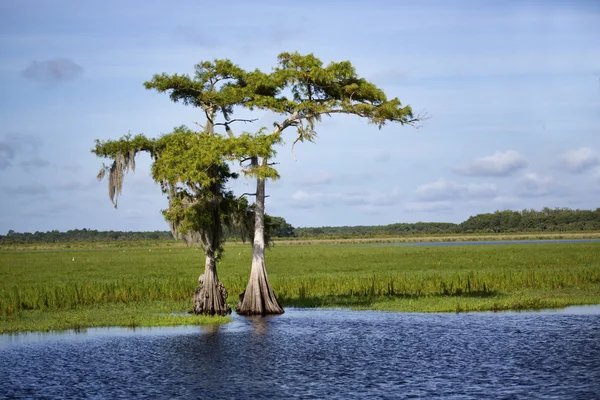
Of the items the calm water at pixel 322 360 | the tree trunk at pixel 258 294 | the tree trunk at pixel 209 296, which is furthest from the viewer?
the tree trunk at pixel 258 294

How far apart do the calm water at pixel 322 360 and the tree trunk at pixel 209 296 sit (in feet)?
8.06

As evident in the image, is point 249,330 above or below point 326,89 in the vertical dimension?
below

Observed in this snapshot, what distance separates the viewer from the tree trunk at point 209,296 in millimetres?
35500

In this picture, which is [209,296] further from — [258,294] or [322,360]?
Result: [322,360]

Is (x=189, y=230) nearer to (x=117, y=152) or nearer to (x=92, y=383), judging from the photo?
(x=117, y=152)

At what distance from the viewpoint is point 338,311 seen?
1480 inches

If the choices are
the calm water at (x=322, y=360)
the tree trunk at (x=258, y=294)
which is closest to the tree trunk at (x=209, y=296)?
the tree trunk at (x=258, y=294)

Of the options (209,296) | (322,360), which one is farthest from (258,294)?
(322,360)

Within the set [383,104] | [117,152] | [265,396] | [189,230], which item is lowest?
A: [265,396]

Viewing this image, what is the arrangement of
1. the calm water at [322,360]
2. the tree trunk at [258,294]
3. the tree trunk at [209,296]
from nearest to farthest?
1. the calm water at [322,360]
2. the tree trunk at [209,296]
3. the tree trunk at [258,294]

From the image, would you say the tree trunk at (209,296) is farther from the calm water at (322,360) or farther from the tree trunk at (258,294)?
the calm water at (322,360)

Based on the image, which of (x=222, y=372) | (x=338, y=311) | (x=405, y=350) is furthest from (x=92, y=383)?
(x=338, y=311)

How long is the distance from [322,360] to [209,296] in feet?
40.1

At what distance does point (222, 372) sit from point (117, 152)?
17.1 meters
